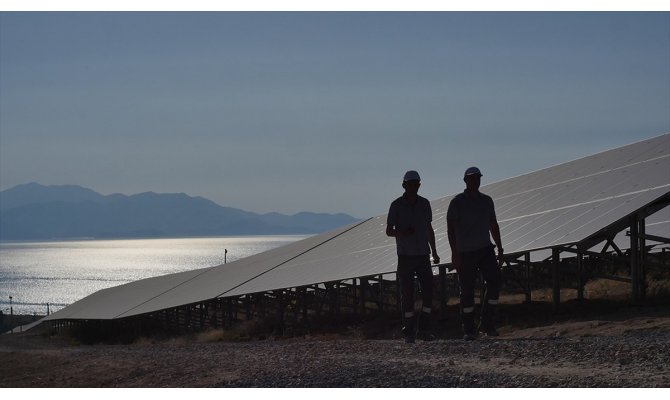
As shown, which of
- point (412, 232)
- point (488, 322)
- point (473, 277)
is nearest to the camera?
point (412, 232)

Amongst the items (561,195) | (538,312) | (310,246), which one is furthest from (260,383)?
(310,246)

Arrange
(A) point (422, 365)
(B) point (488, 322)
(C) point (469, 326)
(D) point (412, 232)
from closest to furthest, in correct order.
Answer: (A) point (422, 365) < (D) point (412, 232) < (C) point (469, 326) < (B) point (488, 322)

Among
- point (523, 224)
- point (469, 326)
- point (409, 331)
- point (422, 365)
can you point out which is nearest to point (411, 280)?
point (409, 331)

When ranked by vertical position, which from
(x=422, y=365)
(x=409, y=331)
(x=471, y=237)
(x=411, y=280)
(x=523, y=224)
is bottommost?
(x=422, y=365)

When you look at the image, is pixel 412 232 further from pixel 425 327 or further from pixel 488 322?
pixel 488 322

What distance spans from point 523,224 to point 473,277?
29.5ft

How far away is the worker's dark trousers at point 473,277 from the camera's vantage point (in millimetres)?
12258

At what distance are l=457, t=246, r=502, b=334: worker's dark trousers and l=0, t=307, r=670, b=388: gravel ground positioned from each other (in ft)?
2.13

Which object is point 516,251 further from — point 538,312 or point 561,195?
point 561,195

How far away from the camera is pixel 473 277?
40.8ft

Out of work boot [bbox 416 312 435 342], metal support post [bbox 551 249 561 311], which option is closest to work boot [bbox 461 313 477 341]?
work boot [bbox 416 312 435 342]

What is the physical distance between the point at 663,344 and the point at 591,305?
738 cm

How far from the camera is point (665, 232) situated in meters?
26.0

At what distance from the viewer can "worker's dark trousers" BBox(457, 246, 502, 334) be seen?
1226cm
